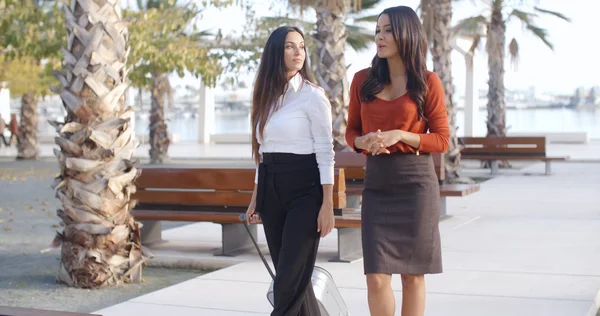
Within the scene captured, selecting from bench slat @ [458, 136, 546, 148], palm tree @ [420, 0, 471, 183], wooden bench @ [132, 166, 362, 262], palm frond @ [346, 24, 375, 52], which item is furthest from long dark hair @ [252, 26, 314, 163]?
palm frond @ [346, 24, 375, 52]

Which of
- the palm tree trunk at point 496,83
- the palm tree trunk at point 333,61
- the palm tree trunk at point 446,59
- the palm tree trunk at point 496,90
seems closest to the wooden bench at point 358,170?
the palm tree trunk at point 333,61

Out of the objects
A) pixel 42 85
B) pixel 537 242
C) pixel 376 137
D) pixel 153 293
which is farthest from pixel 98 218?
pixel 42 85

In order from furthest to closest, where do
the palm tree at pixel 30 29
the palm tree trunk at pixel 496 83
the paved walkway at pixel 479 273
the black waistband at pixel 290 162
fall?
1. the palm tree trunk at pixel 496 83
2. the palm tree at pixel 30 29
3. the paved walkway at pixel 479 273
4. the black waistband at pixel 290 162

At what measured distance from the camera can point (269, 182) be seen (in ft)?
13.0

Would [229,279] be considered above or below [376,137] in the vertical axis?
below

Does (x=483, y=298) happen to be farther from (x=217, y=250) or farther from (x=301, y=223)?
(x=217, y=250)

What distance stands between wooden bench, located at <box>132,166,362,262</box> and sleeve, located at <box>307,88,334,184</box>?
11.2ft

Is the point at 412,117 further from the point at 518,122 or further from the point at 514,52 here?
the point at 518,122

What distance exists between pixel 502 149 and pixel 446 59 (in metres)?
4.43

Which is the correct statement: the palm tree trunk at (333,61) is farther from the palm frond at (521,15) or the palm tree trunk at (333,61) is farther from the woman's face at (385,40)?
the palm frond at (521,15)

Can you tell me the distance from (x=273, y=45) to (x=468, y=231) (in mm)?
5848

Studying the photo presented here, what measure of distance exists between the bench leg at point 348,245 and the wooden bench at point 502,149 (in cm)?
1103

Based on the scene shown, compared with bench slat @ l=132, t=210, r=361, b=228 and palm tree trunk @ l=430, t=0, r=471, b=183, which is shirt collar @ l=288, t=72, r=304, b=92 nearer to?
bench slat @ l=132, t=210, r=361, b=228

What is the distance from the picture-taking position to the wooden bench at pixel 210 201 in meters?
7.57
